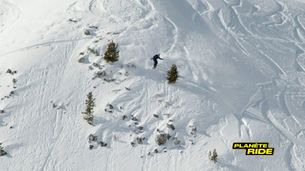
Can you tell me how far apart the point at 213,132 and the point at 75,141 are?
464 centimetres

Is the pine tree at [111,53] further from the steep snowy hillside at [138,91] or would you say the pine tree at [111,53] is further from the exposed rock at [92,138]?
the exposed rock at [92,138]

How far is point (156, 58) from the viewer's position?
16938mm

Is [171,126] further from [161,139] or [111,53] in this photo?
[111,53]

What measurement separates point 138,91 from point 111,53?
1.81 metres

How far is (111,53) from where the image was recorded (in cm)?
1675

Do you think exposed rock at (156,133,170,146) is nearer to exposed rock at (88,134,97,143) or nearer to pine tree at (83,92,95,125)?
exposed rock at (88,134,97,143)

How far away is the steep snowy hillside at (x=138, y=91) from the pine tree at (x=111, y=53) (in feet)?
0.77

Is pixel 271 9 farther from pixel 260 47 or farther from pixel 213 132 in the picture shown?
pixel 213 132

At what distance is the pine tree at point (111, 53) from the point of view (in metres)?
16.7

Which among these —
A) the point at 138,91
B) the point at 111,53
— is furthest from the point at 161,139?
the point at 111,53

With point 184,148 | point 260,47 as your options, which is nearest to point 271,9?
point 260,47

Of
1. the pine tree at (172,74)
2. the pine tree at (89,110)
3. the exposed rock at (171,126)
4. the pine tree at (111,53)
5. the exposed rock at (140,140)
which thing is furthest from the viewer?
the pine tree at (111,53)

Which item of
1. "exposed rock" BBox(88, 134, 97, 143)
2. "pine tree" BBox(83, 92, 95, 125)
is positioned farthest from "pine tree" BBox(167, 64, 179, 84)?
"exposed rock" BBox(88, 134, 97, 143)

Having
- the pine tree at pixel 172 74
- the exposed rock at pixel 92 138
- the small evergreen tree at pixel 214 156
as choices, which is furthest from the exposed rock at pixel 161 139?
the pine tree at pixel 172 74
